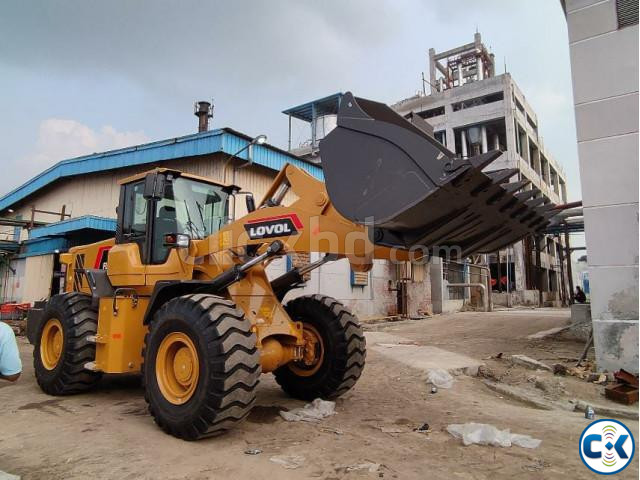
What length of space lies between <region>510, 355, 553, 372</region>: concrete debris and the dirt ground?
0.55 metres

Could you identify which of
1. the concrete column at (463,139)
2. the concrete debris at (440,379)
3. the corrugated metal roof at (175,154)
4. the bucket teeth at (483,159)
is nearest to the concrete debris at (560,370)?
the concrete debris at (440,379)

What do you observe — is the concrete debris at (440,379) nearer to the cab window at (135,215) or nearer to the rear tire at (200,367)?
the rear tire at (200,367)

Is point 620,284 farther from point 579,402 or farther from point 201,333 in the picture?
point 201,333

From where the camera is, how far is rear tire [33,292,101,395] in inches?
232

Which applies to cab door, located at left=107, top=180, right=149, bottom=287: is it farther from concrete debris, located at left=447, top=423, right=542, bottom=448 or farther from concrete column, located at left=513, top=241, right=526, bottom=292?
concrete column, located at left=513, top=241, right=526, bottom=292

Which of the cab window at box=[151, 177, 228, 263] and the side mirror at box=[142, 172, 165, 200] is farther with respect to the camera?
the cab window at box=[151, 177, 228, 263]

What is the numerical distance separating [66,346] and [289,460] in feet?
12.3

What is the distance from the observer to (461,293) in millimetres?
26547

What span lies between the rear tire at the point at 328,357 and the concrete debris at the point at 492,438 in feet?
5.38

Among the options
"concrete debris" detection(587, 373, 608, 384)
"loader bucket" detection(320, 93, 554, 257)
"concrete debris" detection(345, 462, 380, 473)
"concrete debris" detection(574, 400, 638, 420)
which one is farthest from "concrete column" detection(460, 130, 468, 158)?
"concrete debris" detection(345, 462, 380, 473)

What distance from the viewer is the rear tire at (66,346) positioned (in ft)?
19.4

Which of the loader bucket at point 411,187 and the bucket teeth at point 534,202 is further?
the bucket teeth at point 534,202

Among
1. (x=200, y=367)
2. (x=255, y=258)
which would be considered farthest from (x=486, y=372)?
(x=200, y=367)
